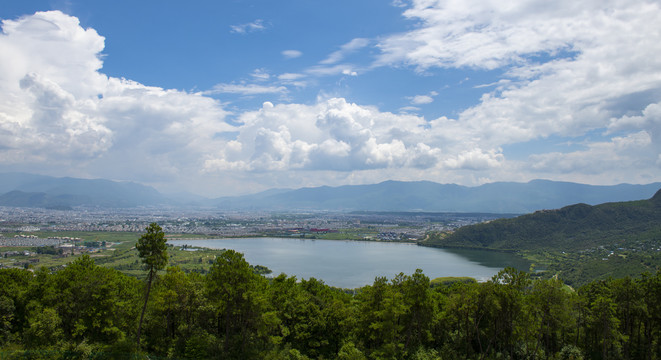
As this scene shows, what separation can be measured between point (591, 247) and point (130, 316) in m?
93.0

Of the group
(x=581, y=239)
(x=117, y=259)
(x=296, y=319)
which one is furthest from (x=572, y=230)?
(x=117, y=259)

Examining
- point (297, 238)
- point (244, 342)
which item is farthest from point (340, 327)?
point (297, 238)

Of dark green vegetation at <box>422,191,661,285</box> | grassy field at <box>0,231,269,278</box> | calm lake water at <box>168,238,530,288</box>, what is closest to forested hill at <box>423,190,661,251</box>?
dark green vegetation at <box>422,191,661,285</box>

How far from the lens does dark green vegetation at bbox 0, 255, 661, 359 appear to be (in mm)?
15000

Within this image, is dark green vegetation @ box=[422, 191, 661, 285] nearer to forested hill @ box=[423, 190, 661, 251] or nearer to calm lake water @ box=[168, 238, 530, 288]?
forested hill @ box=[423, 190, 661, 251]

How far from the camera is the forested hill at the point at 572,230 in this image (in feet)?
282

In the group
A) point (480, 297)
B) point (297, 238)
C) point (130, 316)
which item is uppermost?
point (480, 297)

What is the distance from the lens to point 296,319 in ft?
60.3

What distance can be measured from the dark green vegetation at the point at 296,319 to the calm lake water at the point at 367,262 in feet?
113

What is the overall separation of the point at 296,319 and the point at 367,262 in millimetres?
57647

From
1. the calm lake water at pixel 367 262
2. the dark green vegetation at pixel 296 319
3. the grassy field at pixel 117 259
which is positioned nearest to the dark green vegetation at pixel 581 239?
the calm lake water at pixel 367 262

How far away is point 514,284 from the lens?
15.2 m

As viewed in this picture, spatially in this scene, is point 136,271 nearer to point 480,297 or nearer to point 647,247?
point 480,297

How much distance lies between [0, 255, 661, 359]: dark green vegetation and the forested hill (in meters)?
75.9
